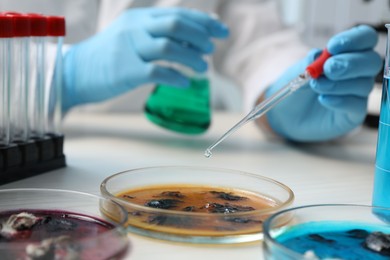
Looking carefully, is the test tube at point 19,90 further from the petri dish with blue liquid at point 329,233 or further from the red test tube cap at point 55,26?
the petri dish with blue liquid at point 329,233

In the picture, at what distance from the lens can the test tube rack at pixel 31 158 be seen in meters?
0.88

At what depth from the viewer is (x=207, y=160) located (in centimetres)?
112

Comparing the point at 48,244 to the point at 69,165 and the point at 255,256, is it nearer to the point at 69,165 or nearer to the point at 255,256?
the point at 255,256

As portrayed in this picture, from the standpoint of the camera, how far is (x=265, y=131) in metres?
1.41

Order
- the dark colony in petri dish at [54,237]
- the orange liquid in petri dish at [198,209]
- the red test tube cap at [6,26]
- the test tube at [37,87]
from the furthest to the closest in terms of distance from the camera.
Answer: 1. the test tube at [37,87]
2. the red test tube cap at [6,26]
3. the orange liquid in petri dish at [198,209]
4. the dark colony in petri dish at [54,237]

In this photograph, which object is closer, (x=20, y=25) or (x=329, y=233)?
(x=329, y=233)

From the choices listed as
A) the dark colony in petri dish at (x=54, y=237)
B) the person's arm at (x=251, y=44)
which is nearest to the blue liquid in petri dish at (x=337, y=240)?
the dark colony in petri dish at (x=54, y=237)

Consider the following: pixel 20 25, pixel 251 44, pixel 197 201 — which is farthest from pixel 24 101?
pixel 251 44

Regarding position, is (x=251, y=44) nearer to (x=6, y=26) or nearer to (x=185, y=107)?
(x=185, y=107)

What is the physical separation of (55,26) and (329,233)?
0.56m

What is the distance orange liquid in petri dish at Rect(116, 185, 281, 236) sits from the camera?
64cm

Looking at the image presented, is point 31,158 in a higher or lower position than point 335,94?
lower

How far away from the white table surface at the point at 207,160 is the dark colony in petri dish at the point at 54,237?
5 centimetres

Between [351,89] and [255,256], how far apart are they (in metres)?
0.59
